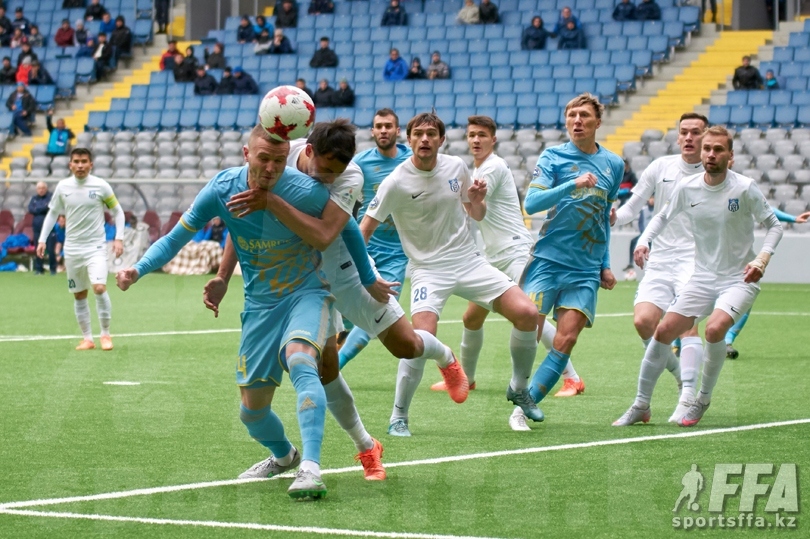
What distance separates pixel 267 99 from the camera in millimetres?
6074

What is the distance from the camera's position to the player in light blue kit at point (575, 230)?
337 inches

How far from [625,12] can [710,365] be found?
21390mm

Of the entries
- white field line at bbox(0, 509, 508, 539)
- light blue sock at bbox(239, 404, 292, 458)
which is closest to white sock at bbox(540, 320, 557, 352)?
light blue sock at bbox(239, 404, 292, 458)

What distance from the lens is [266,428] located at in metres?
6.27

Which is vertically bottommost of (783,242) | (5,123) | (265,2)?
(783,242)

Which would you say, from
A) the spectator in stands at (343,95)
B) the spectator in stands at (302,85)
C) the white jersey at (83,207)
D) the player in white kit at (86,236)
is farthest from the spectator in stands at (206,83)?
the white jersey at (83,207)

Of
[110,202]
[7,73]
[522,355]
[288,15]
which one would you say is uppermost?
[288,15]

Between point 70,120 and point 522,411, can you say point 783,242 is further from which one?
point 70,120

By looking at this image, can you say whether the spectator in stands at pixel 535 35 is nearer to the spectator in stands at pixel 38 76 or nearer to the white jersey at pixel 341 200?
the spectator in stands at pixel 38 76

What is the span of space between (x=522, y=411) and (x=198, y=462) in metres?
2.25

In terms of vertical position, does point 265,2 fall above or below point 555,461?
above

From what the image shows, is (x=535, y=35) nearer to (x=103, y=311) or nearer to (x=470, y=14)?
(x=470, y=14)

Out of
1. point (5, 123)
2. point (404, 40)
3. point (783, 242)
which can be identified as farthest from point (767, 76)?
point (5, 123)

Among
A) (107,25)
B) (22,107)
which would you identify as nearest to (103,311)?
(22,107)
